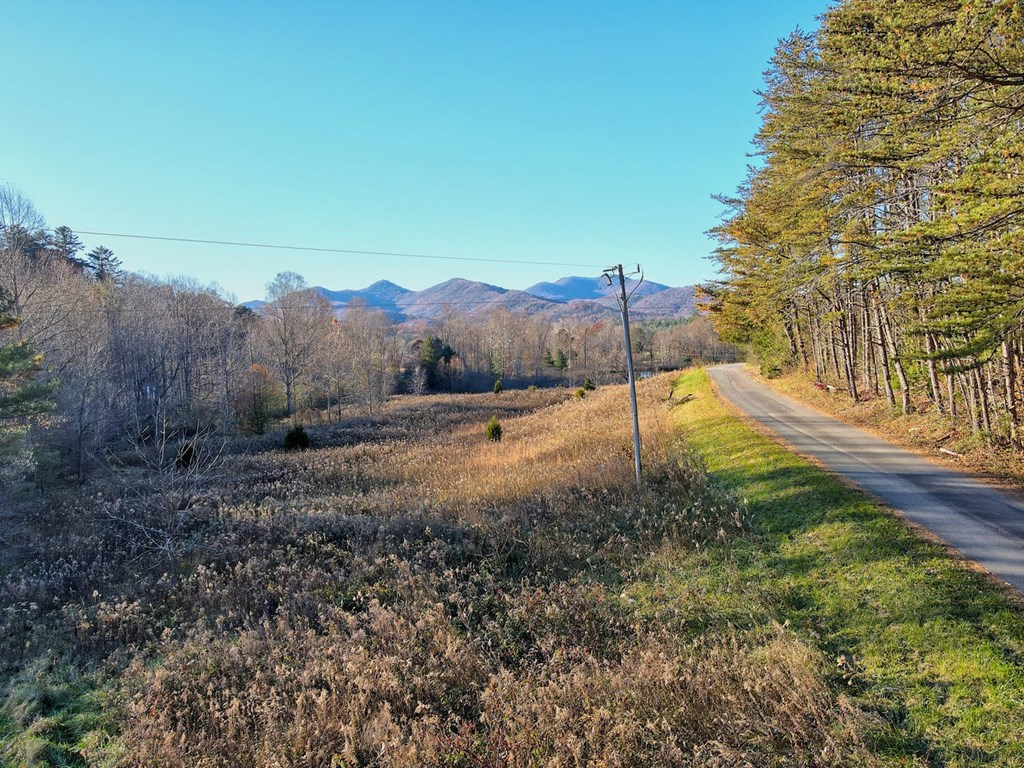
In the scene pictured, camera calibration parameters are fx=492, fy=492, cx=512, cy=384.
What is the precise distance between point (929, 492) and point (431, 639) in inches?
371

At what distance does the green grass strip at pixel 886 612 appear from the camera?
4.21 meters

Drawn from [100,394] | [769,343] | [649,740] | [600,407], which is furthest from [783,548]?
[100,394]

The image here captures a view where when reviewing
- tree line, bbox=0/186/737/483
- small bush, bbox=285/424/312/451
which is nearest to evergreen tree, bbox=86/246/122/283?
tree line, bbox=0/186/737/483

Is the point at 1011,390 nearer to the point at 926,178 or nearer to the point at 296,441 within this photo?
the point at 926,178

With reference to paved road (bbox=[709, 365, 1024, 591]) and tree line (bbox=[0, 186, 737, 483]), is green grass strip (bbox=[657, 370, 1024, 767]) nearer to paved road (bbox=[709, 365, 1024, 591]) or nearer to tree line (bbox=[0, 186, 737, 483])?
paved road (bbox=[709, 365, 1024, 591])

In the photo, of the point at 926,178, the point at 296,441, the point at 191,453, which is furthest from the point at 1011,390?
the point at 296,441

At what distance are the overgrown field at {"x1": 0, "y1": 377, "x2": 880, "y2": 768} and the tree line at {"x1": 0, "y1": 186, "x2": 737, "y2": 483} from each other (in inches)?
137

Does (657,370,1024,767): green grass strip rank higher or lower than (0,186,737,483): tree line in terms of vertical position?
lower

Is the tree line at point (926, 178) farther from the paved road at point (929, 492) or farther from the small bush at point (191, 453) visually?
the small bush at point (191, 453)

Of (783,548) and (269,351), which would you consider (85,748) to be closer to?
(783,548)

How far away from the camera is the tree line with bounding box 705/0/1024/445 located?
7234 mm

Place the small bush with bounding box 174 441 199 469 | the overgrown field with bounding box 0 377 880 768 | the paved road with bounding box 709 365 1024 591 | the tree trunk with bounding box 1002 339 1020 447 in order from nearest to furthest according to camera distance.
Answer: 1. the overgrown field with bounding box 0 377 880 768
2. the paved road with bounding box 709 365 1024 591
3. the small bush with bounding box 174 441 199 469
4. the tree trunk with bounding box 1002 339 1020 447

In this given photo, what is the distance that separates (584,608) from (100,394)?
34.3 meters

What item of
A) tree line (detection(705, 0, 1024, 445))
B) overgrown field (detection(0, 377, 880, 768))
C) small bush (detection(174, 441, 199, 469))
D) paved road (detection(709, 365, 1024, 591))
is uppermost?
tree line (detection(705, 0, 1024, 445))
